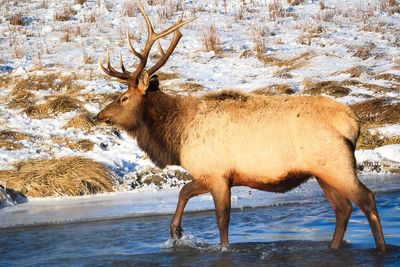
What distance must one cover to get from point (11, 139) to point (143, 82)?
5.39 metres

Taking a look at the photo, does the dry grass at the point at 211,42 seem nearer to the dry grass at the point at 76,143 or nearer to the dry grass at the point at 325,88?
the dry grass at the point at 325,88

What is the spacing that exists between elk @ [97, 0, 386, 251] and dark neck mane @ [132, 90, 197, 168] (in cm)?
1

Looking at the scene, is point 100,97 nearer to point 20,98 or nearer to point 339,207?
point 20,98

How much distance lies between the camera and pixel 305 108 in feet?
22.0

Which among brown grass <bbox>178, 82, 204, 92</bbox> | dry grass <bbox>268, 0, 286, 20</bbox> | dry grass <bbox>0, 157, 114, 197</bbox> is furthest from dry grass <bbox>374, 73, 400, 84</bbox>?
dry grass <bbox>0, 157, 114, 197</bbox>

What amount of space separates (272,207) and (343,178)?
2.38 meters

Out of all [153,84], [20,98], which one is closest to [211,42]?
[20,98]

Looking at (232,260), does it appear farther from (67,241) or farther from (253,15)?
(253,15)

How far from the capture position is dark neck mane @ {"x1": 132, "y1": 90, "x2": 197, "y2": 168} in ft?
24.3

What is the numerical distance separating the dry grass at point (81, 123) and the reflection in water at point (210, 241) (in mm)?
5144

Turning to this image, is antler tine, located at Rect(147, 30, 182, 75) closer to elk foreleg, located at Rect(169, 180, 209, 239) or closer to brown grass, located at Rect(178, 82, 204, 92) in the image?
elk foreleg, located at Rect(169, 180, 209, 239)

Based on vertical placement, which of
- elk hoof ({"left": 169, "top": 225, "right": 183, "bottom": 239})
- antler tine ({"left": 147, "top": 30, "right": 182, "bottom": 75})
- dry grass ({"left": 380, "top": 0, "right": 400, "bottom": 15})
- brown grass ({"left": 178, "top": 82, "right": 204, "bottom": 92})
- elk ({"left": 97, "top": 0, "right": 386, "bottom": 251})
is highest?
antler tine ({"left": 147, "top": 30, "right": 182, "bottom": 75})

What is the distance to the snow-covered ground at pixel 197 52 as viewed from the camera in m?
12.5

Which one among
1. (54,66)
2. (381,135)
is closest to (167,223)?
(381,135)
